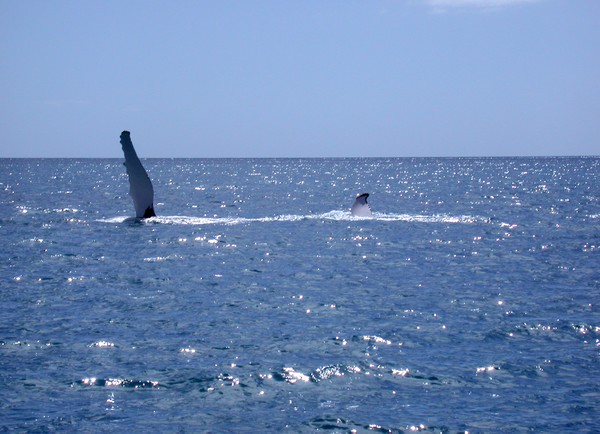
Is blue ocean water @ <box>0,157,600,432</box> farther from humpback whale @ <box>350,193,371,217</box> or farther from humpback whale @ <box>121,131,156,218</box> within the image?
humpback whale @ <box>350,193,371,217</box>

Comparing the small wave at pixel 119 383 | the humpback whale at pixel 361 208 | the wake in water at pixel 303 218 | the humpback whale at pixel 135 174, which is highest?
the humpback whale at pixel 135 174

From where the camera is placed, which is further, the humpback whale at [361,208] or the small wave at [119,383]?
the humpback whale at [361,208]

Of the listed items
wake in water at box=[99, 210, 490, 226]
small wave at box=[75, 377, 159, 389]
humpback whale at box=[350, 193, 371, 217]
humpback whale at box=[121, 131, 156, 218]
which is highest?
humpback whale at box=[121, 131, 156, 218]

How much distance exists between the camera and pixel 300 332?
23.0 m

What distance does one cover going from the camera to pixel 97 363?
1962 centimetres

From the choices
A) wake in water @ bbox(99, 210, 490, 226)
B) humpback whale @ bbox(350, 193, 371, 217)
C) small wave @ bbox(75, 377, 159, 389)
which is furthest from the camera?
humpback whale @ bbox(350, 193, 371, 217)

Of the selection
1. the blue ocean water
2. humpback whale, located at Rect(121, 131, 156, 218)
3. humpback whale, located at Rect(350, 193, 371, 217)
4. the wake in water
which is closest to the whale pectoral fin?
the wake in water

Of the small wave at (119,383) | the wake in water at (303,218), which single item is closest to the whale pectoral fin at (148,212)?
the wake in water at (303,218)

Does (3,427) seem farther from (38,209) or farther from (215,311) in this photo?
(38,209)

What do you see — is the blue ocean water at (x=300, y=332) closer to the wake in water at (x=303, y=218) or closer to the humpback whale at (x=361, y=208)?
the wake in water at (x=303, y=218)

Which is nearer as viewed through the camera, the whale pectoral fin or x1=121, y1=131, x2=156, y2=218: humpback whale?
x1=121, y1=131, x2=156, y2=218: humpback whale

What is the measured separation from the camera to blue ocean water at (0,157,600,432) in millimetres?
16422

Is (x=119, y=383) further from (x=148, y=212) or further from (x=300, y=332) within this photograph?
(x=148, y=212)

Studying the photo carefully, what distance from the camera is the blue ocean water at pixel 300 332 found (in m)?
16.4
